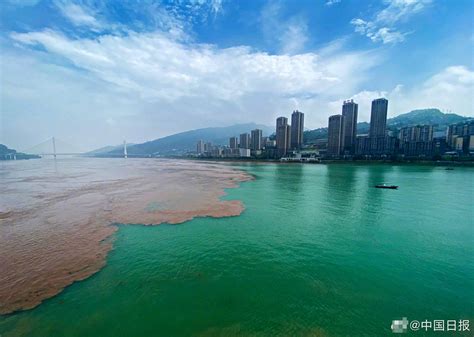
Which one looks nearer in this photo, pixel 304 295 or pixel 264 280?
pixel 304 295

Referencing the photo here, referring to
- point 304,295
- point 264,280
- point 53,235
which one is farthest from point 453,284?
point 53,235

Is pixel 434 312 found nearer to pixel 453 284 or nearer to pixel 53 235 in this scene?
pixel 453 284

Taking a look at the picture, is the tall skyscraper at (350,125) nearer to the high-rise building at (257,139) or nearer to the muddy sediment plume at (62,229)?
the high-rise building at (257,139)

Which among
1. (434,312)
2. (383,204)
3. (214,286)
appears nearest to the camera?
(434,312)

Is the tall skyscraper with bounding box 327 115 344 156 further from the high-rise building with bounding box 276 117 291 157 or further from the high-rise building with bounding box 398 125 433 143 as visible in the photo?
the high-rise building with bounding box 398 125 433 143

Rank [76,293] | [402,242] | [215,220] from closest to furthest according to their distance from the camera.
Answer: [76,293], [402,242], [215,220]

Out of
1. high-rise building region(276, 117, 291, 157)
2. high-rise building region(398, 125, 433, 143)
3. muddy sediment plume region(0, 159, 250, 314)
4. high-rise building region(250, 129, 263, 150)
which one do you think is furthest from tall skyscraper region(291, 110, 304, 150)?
muddy sediment plume region(0, 159, 250, 314)

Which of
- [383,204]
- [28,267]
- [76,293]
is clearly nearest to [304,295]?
[76,293]

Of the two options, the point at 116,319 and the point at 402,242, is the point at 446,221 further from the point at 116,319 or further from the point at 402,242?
the point at 116,319
